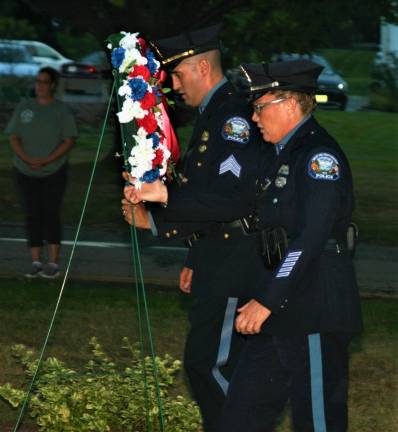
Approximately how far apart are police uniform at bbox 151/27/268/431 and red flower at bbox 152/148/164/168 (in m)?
0.14

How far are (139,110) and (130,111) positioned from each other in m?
0.03

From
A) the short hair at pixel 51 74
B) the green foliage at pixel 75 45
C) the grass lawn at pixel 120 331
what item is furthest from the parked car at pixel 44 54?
the grass lawn at pixel 120 331

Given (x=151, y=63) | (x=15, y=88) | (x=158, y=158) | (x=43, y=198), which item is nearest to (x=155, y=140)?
(x=158, y=158)

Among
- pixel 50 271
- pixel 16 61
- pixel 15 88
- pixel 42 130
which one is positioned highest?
pixel 42 130

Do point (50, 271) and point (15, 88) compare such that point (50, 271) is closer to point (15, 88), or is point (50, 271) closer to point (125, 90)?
point (125, 90)

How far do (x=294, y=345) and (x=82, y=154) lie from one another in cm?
1647

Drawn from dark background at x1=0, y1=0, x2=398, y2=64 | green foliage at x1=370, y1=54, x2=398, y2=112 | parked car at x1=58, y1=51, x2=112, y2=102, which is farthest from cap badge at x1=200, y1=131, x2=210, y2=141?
parked car at x1=58, y1=51, x2=112, y2=102

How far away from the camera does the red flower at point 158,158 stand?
5.02 m

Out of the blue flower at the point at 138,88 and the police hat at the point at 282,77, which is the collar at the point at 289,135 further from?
the blue flower at the point at 138,88

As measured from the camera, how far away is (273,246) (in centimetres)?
472

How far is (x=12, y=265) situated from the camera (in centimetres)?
1144

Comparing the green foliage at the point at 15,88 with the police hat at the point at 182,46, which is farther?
the green foliage at the point at 15,88

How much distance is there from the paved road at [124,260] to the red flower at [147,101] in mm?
5706

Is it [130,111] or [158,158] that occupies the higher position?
[130,111]
